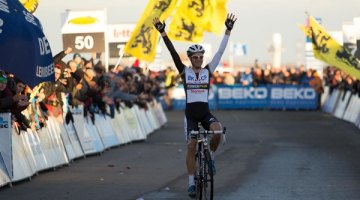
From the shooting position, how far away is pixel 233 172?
61.9 ft

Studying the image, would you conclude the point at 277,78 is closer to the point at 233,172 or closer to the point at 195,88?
the point at 233,172

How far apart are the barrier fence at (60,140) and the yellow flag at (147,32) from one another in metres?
1.79

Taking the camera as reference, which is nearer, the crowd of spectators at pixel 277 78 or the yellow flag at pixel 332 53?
the yellow flag at pixel 332 53

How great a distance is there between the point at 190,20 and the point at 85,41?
3.19 metres

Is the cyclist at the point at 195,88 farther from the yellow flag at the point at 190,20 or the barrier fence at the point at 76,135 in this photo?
the yellow flag at the point at 190,20

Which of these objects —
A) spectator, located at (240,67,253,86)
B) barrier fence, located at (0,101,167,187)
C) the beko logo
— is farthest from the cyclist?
spectator, located at (240,67,253,86)

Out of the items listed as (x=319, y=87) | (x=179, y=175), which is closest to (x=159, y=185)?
(x=179, y=175)

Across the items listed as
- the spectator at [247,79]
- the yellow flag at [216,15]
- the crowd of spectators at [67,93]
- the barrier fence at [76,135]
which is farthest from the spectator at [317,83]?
the yellow flag at [216,15]

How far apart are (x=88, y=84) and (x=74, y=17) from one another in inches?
196

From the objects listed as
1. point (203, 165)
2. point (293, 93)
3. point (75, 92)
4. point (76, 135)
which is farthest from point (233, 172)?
point (293, 93)

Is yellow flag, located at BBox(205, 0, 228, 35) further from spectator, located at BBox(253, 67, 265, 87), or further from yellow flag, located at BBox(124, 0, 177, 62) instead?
spectator, located at BBox(253, 67, 265, 87)

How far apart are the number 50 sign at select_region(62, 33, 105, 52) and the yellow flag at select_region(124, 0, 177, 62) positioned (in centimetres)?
244

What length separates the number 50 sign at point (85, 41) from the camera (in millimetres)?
27547

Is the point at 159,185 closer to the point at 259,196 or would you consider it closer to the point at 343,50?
the point at 259,196
